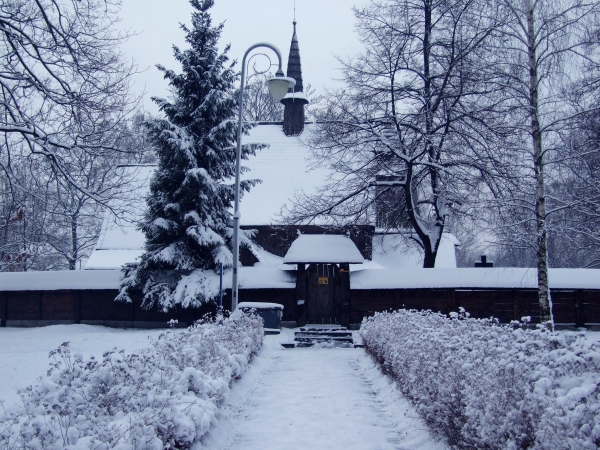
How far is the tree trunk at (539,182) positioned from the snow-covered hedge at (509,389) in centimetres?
688

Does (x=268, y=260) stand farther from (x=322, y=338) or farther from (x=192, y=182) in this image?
(x=322, y=338)

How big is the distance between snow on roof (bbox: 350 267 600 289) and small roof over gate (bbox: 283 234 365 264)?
0.98 metres

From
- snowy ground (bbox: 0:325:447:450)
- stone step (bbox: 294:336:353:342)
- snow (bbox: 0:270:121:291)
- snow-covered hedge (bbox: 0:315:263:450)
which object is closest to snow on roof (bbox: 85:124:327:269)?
snow (bbox: 0:270:121:291)

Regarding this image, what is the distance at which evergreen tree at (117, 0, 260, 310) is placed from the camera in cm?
1900

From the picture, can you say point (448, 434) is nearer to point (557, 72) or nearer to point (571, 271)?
point (557, 72)

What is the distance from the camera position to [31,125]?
11.9 m

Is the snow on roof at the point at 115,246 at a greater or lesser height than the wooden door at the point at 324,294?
greater

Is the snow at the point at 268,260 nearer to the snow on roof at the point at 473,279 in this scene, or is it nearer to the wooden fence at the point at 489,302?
the wooden fence at the point at 489,302

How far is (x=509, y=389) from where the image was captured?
4.80 metres

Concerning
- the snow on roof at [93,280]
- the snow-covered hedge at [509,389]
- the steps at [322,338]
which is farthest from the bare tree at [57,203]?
the snow-covered hedge at [509,389]

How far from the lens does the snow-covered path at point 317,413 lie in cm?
651

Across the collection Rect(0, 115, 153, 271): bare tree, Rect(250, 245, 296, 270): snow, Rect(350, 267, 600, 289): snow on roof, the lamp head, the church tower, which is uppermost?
the church tower

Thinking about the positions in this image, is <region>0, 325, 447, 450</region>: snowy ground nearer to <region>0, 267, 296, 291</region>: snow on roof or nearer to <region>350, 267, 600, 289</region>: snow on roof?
<region>350, 267, 600, 289</region>: snow on roof

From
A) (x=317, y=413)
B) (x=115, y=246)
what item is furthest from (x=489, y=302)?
(x=115, y=246)
